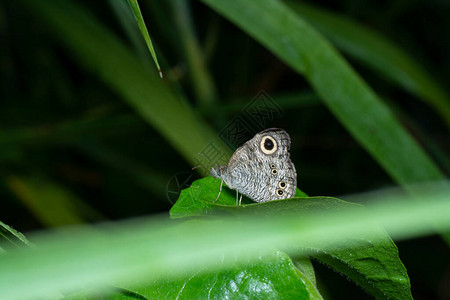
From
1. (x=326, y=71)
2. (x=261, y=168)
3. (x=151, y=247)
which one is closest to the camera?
(x=151, y=247)

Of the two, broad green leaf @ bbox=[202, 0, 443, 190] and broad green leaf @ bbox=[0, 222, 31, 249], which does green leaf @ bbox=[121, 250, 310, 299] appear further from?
broad green leaf @ bbox=[202, 0, 443, 190]

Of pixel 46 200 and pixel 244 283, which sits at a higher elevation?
pixel 46 200

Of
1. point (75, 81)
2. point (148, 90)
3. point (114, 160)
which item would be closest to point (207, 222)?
point (148, 90)

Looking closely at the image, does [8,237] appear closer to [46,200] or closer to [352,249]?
[352,249]

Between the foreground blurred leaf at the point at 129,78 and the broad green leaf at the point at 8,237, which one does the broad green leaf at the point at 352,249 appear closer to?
the broad green leaf at the point at 8,237

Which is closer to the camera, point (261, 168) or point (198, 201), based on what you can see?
point (198, 201)

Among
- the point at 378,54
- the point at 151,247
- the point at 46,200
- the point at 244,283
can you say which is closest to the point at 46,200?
the point at 46,200
